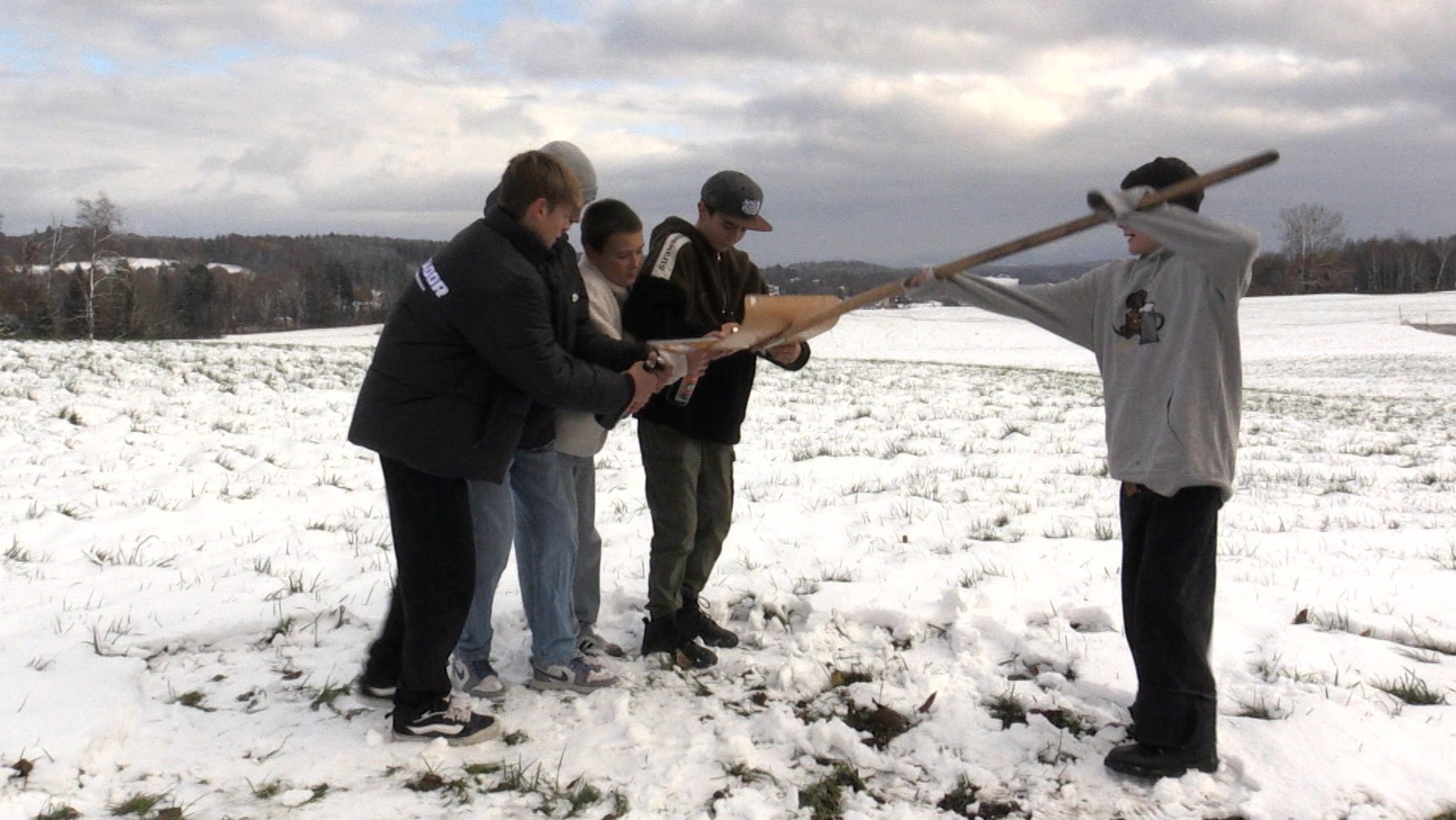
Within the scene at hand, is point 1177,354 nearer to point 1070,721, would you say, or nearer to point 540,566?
point 1070,721

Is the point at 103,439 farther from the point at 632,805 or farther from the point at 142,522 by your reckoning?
the point at 632,805

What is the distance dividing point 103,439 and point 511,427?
21.6ft

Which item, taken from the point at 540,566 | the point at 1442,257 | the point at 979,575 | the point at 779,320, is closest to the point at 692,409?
the point at 779,320

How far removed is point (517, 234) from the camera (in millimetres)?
3393

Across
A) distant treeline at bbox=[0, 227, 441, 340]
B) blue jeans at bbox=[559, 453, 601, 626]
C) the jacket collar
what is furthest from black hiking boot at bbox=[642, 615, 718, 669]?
distant treeline at bbox=[0, 227, 441, 340]

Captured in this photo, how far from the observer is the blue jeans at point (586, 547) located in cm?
420

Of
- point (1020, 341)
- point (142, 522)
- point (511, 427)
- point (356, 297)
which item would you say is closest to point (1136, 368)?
point (511, 427)

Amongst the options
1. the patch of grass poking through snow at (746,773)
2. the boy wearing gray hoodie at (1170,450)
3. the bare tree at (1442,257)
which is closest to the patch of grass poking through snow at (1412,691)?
the boy wearing gray hoodie at (1170,450)

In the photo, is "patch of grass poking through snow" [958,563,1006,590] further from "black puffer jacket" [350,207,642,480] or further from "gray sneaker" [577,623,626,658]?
"black puffer jacket" [350,207,642,480]

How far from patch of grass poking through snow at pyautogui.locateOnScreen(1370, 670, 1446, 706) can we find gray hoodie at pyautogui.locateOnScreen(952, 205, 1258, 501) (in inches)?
47.8

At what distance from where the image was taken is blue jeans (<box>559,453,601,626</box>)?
13.8ft

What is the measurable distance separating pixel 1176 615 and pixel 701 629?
6.48 ft

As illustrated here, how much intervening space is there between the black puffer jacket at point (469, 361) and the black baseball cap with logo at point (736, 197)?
0.92m

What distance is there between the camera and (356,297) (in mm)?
89938
